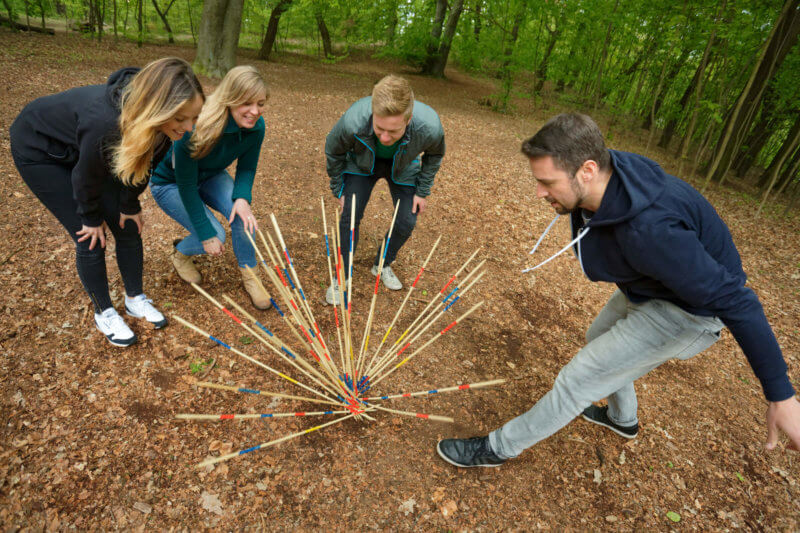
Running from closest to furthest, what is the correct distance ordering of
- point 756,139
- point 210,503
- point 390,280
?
point 210,503, point 390,280, point 756,139

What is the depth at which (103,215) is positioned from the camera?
198cm

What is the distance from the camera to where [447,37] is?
11188 millimetres

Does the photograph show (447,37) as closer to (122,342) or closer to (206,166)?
(206,166)

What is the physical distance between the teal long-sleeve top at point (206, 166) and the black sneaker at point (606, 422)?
8.64 feet

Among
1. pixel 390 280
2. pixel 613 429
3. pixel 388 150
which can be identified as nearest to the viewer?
pixel 613 429

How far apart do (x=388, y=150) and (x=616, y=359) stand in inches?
70.3

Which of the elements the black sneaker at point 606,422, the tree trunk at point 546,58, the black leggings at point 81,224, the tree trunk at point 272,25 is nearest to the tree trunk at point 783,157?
the tree trunk at point 546,58

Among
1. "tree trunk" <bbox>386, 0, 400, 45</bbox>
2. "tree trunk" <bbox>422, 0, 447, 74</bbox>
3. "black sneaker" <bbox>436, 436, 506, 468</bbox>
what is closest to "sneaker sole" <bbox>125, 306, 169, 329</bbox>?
"black sneaker" <bbox>436, 436, 506, 468</bbox>

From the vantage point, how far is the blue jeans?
2.41 m

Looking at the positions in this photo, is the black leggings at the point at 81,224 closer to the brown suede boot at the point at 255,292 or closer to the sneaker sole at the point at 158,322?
the sneaker sole at the point at 158,322

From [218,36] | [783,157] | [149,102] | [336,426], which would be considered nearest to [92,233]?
[149,102]

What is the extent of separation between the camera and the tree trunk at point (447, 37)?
1066 cm

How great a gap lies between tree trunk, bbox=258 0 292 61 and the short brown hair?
33.8 feet

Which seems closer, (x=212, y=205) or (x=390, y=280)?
(x=212, y=205)
